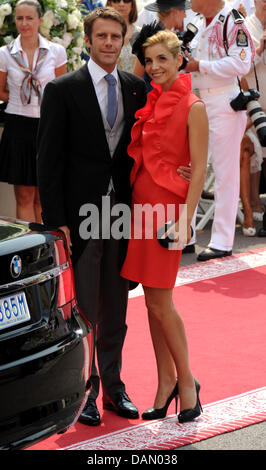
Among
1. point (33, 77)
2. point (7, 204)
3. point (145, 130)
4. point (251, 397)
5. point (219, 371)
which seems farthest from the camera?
point (7, 204)

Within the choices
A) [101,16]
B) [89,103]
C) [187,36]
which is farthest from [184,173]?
[187,36]

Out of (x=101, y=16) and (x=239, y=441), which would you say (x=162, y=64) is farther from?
(x=239, y=441)

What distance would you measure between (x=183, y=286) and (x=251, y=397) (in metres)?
2.30

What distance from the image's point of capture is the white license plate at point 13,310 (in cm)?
317

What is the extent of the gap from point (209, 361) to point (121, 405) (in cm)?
86

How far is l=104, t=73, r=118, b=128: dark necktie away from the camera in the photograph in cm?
416

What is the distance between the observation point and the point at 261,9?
8234 millimetres

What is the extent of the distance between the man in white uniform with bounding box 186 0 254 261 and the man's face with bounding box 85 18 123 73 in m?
3.16

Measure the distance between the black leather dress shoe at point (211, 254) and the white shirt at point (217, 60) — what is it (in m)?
1.37

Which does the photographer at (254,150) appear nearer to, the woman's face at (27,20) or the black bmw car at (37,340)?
the woman's face at (27,20)

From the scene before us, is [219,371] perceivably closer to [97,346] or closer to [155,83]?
[97,346]

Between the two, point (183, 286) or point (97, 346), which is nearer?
point (97, 346)
